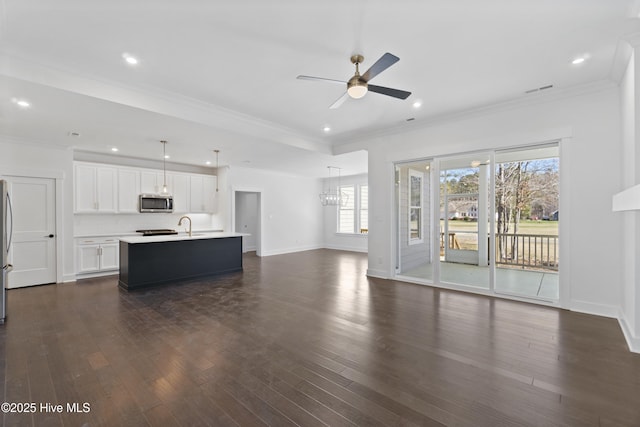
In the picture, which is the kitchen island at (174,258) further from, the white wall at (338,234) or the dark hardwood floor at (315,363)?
the white wall at (338,234)

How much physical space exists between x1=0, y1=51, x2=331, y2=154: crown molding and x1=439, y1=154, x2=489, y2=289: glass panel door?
330 cm

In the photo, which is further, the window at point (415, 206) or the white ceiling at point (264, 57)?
the window at point (415, 206)

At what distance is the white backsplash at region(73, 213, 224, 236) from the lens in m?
6.18

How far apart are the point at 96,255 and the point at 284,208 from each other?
5311 mm

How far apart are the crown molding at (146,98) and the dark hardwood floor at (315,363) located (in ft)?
9.20

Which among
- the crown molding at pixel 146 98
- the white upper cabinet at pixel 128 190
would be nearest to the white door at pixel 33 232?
the white upper cabinet at pixel 128 190

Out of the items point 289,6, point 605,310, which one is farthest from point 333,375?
point 605,310

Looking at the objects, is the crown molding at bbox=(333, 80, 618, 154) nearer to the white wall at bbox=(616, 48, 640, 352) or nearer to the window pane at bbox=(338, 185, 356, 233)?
the white wall at bbox=(616, 48, 640, 352)

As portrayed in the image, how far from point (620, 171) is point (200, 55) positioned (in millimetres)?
5248

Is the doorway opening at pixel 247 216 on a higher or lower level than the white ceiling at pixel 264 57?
lower

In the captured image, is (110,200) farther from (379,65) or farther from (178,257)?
(379,65)

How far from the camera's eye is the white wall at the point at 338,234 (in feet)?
32.7

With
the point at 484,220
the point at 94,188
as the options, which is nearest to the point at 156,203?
the point at 94,188

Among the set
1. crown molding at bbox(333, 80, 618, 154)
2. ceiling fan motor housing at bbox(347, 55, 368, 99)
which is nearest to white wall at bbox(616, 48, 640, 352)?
→ crown molding at bbox(333, 80, 618, 154)
